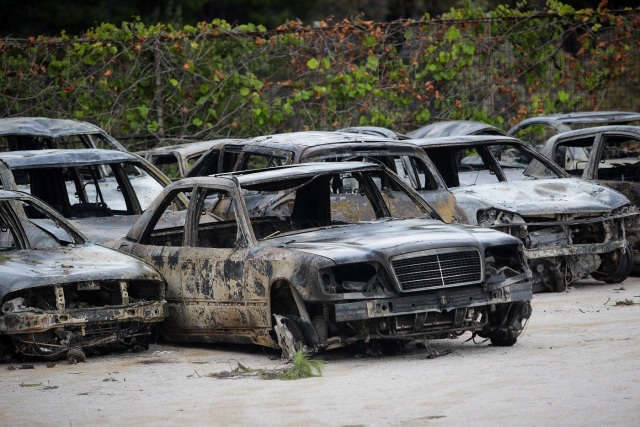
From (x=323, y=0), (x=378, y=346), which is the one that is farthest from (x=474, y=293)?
(x=323, y=0)

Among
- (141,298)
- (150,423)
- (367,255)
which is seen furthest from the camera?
(141,298)

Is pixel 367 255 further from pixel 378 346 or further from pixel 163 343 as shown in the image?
pixel 163 343

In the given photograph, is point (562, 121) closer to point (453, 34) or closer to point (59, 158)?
point (453, 34)

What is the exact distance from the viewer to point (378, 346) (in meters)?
10.5

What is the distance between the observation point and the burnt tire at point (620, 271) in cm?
1459

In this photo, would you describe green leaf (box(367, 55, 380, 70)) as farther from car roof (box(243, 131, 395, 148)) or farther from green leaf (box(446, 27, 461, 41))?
car roof (box(243, 131, 395, 148))

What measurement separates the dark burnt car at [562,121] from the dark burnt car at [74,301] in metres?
8.46

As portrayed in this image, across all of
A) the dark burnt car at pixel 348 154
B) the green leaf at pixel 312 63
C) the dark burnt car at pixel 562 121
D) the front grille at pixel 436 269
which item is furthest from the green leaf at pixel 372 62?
the front grille at pixel 436 269

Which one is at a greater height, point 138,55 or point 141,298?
point 138,55

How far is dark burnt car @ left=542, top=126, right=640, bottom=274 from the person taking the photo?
50.9 feet

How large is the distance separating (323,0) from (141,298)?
29990 mm

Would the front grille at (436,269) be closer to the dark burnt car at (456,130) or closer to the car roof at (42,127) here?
the dark burnt car at (456,130)

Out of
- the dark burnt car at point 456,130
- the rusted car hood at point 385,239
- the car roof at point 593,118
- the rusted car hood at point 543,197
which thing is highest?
the rusted car hood at point 385,239

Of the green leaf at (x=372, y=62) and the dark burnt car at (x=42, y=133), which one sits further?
the green leaf at (x=372, y=62)
